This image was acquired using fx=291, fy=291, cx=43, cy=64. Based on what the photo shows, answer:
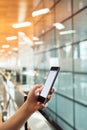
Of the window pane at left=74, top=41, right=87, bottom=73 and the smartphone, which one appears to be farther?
the window pane at left=74, top=41, right=87, bottom=73

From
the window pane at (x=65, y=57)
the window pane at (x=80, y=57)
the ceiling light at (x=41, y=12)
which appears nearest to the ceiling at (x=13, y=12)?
the ceiling light at (x=41, y=12)

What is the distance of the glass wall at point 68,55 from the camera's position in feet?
26.7

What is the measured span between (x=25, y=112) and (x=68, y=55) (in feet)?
27.3

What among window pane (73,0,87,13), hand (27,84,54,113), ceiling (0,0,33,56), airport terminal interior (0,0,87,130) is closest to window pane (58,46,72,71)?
airport terminal interior (0,0,87,130)

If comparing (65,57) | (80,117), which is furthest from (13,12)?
(80,117)

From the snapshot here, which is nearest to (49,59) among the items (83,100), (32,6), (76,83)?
(32,6)

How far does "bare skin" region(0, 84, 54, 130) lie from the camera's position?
1.34m

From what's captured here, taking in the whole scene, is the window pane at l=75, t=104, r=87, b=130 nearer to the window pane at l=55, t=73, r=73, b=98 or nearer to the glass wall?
the glass wall

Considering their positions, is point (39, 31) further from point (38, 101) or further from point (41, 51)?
point (38, 101)

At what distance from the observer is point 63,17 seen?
32.6 ft

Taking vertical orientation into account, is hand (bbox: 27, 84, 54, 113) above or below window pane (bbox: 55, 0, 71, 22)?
below

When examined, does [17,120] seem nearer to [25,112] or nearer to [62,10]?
[25,112]

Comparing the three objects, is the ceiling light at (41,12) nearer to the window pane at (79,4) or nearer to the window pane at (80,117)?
the window pane at (79,4)

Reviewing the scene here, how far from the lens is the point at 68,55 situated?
9617 mm
